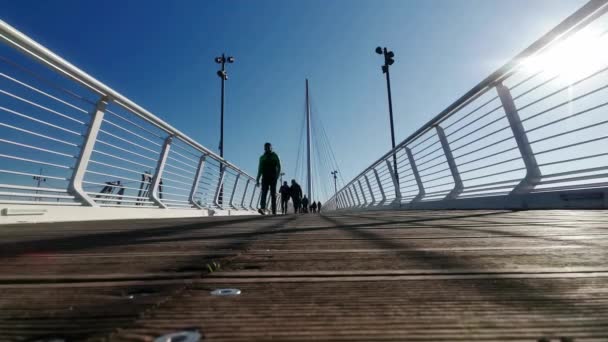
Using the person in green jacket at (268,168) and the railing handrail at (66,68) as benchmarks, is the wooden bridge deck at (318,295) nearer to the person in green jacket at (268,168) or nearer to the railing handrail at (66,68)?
the railing handrail at (66,68)

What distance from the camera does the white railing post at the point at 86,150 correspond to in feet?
11.8

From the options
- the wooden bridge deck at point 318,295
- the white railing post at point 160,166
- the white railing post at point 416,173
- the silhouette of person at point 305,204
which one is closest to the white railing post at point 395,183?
the white railing post at point 416,173

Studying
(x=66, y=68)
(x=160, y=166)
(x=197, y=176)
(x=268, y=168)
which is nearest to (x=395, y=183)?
(x=268, y=168)

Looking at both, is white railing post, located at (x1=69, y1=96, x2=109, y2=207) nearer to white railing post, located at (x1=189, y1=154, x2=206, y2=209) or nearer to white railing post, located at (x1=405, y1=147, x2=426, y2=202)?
white railing post, located at (x1=189, y1=154, x2=206, y2=209)

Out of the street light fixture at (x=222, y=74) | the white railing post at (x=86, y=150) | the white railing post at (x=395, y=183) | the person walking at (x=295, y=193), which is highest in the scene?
the street light fixture at (x=222, y=74)

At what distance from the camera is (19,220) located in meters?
3.14

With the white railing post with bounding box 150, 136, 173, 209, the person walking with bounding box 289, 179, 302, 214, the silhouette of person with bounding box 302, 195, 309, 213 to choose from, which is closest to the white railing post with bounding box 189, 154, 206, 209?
the white railing post with bounding box 150, 136, 173, 209

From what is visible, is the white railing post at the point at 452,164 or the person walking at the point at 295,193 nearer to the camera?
the white railing post at the point at 452,164

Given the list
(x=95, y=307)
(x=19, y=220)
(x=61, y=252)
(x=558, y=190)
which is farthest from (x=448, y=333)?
(x=558, y=190)

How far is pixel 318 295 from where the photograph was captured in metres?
0.71

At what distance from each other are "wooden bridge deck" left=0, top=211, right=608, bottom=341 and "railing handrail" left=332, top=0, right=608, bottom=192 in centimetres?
280

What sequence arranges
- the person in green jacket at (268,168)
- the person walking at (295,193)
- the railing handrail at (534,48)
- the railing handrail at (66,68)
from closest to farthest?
the railing handrail at (66,68), the railing handrail at (534,48), the person in green jacket at (268,168), the person walking at (295,193)

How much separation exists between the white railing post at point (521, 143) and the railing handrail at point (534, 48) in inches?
8.0

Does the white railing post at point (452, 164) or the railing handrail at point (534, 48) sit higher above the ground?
the railing handrail at point (534, 48)
